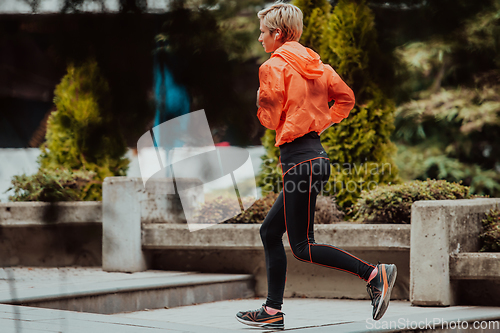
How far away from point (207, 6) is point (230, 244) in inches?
156

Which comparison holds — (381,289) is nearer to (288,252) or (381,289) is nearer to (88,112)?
(88,112)

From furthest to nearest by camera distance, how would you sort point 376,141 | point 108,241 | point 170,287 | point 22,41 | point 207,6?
point 376,141, point 170,287, point 108,241, point 207,6, point 22,41

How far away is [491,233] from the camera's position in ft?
14.4

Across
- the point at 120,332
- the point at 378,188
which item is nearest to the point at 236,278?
the point at 378,188

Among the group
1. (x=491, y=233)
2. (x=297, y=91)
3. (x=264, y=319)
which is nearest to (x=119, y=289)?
(x=264, y=319)

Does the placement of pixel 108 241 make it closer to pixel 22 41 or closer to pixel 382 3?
pixel 22 41

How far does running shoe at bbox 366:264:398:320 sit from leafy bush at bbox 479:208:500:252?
191 centimetres

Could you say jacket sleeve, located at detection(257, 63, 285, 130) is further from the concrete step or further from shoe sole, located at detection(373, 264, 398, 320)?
the concrete step

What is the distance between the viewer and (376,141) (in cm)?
590

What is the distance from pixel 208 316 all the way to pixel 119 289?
0.72m

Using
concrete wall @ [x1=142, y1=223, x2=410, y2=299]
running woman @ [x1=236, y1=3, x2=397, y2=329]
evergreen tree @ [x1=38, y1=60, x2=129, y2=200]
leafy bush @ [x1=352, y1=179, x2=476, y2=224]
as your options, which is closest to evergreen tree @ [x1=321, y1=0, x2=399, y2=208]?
leafy bush @ [x1=352, y1=179, x2=476, y2=224]

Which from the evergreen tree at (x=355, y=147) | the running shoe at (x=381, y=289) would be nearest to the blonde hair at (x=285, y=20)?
the running shoe at (x=381, y=289)

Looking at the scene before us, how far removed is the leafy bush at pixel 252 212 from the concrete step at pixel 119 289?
542 mm

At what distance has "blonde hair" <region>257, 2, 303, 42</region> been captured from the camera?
9.04 feet
